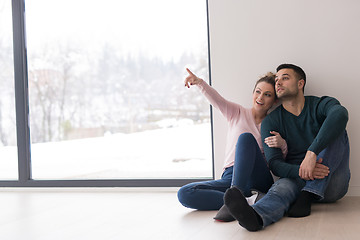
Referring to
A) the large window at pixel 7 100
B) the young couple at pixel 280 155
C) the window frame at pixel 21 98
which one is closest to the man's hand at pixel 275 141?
the young couple at pixel 280 155

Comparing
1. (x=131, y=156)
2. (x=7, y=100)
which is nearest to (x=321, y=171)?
(x=131, y=156)

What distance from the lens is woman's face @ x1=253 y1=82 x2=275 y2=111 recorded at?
286 cm

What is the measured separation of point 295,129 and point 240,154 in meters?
0.49

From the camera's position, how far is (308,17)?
297 cm

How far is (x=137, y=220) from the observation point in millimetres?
2457

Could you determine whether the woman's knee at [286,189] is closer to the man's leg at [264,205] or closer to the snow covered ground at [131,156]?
the man's leg at [264,205]

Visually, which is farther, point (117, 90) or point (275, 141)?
point (117, 90)

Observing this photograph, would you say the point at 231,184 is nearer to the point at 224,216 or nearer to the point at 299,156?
the point at 224,216

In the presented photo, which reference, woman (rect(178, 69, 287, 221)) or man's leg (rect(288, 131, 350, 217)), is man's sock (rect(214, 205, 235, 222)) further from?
man's leg (rect(288, 131, 350, 217))

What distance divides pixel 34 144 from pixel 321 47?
2397 mm

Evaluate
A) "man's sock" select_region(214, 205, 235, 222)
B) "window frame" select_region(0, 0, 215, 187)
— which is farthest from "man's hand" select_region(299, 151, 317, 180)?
"window frame" select_region(0, 0, 215, 187)

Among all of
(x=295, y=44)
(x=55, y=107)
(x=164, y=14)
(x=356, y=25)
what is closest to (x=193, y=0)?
(x=164, y=14)

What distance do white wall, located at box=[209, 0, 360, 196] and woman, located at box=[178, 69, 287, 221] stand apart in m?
0.18

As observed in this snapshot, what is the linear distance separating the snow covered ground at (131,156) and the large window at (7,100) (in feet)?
0.17
